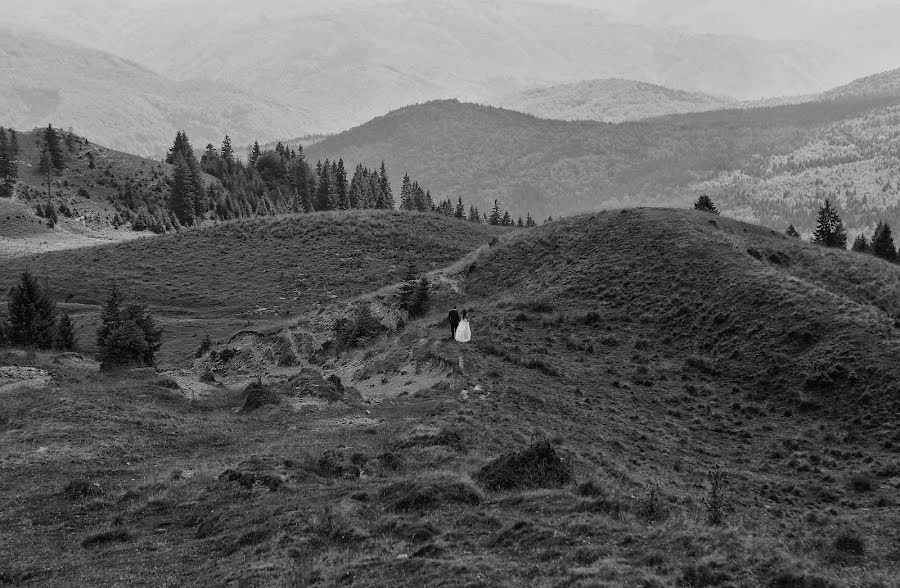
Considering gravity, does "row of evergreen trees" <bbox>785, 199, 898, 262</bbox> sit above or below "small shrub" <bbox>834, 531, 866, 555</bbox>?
above

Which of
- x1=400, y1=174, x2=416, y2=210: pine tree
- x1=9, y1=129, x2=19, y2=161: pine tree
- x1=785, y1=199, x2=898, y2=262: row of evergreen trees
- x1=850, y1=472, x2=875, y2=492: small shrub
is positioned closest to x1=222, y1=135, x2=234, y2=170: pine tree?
x1=400, y1=174, x2=416, y2=210: pine tree

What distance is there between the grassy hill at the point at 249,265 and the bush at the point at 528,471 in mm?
40521

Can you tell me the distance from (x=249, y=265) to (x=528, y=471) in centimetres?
6111

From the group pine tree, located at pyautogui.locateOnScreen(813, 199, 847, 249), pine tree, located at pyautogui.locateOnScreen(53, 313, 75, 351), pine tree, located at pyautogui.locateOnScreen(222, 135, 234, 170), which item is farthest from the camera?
pine tree, located at pyautogui.locateOnScreen(222, 135, 234, 170)

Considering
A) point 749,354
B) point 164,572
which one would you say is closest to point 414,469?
point 164,572

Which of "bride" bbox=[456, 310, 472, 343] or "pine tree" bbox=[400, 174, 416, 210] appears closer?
"bride" bbox=[456, 310, 472, 343]

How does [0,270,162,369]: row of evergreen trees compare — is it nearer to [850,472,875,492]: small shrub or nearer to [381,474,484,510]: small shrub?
[381,474,484,510]: small shrub

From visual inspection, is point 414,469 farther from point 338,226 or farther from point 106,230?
point 106,230

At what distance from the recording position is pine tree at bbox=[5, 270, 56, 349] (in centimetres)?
4678

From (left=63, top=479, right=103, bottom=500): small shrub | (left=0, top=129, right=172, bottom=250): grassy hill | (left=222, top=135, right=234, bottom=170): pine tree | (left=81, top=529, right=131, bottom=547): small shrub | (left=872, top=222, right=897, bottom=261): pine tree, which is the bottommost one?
(left=81, top=529, right=131, bottom=547): small shrub

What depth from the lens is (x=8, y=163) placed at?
107438 mm

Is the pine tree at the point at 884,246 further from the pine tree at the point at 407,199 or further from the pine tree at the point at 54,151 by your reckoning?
the pine tree at the point at 54,151

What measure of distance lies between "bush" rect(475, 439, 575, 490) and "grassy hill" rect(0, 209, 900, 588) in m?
0.07

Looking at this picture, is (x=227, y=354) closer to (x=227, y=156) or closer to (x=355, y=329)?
(x=355, y=329)
